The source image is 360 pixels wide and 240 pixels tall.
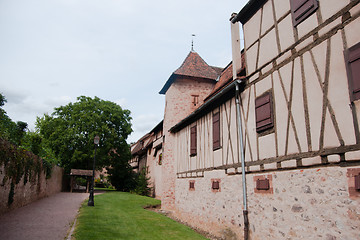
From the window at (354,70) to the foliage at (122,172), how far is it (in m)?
24.3

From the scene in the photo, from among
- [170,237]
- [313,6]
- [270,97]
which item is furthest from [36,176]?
[313,6]

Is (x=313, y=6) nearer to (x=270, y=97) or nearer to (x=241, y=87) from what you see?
(x=270, y=97)

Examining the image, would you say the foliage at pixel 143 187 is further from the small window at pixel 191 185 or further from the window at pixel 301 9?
the window at pixel 301 9

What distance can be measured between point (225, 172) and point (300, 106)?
151 inches

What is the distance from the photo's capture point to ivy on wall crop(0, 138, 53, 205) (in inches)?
369

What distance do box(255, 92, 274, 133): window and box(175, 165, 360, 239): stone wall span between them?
47.2 inches

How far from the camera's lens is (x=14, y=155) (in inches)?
Answer: 409

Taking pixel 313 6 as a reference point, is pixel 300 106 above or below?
below

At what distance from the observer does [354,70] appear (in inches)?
172

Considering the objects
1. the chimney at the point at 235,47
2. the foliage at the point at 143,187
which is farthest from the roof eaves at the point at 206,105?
the foliage at the point at 143,187

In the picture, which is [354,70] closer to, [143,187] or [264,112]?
[264,112]

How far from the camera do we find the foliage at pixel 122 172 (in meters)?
26.6

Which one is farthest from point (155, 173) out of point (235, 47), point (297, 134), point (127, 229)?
point (297, 134)

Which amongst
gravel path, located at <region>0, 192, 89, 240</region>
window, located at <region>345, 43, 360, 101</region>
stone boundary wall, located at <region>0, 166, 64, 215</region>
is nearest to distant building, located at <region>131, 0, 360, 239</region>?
window, located at <region>345, 43, 360, 101</region>
